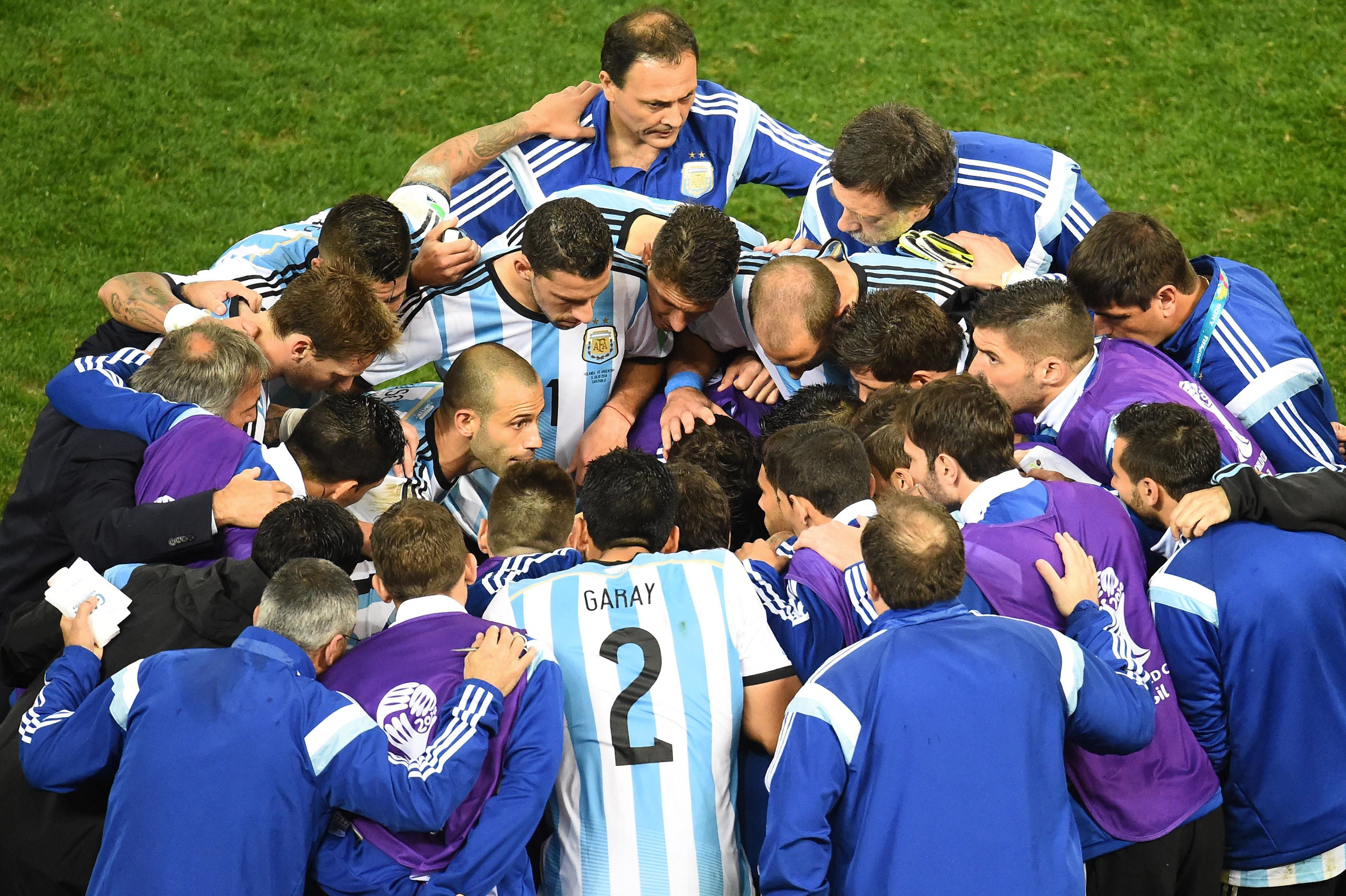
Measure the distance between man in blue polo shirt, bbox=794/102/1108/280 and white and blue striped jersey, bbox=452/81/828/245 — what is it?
0.67 m

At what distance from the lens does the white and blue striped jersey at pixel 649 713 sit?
3.51 m

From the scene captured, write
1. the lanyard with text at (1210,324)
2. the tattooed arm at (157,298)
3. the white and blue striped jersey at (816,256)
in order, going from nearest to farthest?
the lanyard with text at (1210,324) → the tattooed arm at (157,298) → the white and blue striped jersey at (816,256)

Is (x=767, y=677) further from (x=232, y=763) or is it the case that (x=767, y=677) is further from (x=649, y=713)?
(x=232, y=763)

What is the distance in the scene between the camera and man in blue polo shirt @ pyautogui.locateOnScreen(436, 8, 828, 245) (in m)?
6.20

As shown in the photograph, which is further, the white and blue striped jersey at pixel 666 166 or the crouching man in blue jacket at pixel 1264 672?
the white and blue striped jersey at pixel 666 166

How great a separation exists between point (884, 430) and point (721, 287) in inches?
37.3

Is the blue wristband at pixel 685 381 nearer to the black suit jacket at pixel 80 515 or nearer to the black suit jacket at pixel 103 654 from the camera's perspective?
the black suit jacket at pixel 80 515

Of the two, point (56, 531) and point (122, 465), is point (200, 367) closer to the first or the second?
point (122, 465)

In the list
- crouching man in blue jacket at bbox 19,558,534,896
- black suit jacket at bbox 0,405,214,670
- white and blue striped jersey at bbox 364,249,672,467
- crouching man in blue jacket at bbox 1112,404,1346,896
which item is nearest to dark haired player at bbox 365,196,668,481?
white and blue striped jersey at bbox 364,249,672,467

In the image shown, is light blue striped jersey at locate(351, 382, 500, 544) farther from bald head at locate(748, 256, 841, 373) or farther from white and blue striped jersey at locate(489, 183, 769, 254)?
bald head at locate(748, 256, 841, 373)

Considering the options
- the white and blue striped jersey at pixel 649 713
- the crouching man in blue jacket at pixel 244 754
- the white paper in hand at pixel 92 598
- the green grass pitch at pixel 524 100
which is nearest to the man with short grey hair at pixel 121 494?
the white paper in hand at pixel 92 598

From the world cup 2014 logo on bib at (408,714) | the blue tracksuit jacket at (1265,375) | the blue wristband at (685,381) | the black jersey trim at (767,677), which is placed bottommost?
the blue wristband at (685,381)

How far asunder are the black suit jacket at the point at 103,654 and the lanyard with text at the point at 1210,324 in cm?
346

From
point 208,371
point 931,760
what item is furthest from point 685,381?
point 931,760
